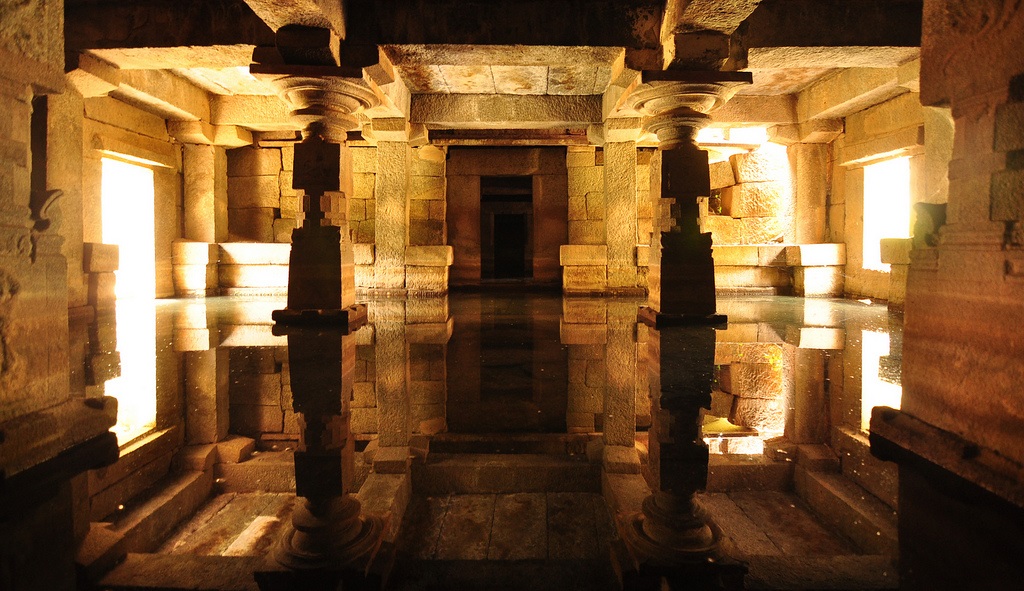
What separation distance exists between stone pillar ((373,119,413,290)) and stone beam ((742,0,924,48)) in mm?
4846

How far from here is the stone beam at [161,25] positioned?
4.62 metres

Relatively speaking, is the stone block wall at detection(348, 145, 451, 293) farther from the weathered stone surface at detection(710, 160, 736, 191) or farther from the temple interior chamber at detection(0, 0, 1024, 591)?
the weathered stone surface at detection(710, 160, 736, 191)

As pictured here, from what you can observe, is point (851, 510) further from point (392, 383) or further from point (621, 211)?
point (621, 211)

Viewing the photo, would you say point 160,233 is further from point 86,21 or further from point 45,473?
point 45,473

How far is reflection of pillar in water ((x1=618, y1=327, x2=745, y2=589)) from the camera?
1.26 meters

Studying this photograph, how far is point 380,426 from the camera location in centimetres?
Answer: 254

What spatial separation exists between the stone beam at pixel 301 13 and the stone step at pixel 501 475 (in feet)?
11.4

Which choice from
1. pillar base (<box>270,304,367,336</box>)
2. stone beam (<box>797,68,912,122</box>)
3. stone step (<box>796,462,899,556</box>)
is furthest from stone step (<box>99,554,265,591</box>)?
stone beam (<box>797,68,912,122</box>)

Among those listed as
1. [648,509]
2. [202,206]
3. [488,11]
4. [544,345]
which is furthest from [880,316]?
[202,206]

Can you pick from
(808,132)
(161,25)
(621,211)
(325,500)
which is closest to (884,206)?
(808,132)

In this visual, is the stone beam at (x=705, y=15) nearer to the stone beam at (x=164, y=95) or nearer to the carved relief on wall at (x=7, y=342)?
the carved relief on wall at (x=7, y=342)

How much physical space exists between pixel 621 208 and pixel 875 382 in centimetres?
533

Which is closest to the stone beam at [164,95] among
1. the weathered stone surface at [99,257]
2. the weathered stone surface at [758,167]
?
the weathered stone surface at [99,257]

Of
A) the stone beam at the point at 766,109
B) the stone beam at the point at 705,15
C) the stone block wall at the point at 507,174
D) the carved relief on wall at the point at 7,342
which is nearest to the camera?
the carved relief on wall at the point at 7,342
